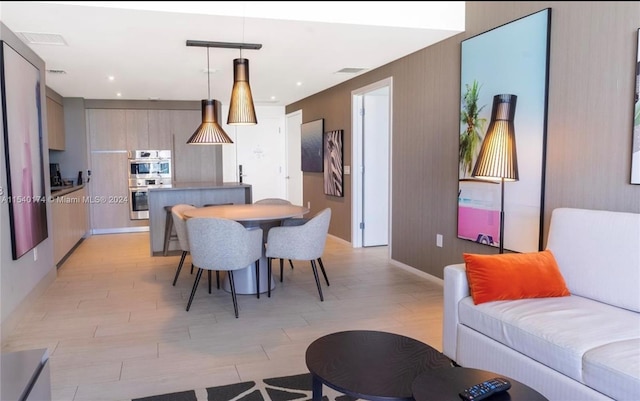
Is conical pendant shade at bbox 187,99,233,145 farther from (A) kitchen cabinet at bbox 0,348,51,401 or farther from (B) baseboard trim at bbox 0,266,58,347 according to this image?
(A) kitchen cabinet at bbox 0,348,51,401

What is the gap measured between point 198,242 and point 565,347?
2.39 meters

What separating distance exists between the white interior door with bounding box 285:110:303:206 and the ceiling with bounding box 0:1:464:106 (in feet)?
5.67

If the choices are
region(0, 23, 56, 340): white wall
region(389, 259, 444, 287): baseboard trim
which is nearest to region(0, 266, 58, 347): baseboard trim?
region(0, 23, 56, 340): white wall

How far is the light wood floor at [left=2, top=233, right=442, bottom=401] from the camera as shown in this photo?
96.0 inches

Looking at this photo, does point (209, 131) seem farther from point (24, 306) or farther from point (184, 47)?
point (24, 306)

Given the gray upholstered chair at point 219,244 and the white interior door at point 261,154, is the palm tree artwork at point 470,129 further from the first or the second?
the white interior door at point 261,154

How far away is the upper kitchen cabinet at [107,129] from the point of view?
23.6 ft

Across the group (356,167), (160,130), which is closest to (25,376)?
(356,167)

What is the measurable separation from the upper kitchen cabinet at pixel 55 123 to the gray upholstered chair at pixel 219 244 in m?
3.73

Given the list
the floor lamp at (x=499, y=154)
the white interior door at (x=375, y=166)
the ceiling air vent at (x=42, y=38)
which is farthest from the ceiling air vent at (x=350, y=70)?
the ceiling air vent at (x=42, y=38)

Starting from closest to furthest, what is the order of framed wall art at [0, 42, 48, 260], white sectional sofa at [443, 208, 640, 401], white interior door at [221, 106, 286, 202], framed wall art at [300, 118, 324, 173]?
white sectional sofa at [443, 208, 640, 401]
framed wall art at [0, 42, 48, 260]
framed wall art at [300, 118, 324, 173]
white interior door at [221, 106, 286, 202]

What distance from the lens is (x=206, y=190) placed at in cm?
572

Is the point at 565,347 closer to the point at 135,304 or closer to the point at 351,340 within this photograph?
the point at 351,340

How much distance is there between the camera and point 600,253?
229 centimetres
